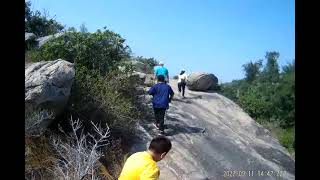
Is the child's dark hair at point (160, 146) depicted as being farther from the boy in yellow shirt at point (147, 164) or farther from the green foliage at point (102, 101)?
the green foliage at point (102, 101)

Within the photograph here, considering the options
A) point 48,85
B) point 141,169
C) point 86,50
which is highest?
point 86,50

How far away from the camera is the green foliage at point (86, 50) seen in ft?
41.4

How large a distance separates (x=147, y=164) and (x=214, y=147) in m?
8.49

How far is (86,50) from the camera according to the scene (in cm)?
1298

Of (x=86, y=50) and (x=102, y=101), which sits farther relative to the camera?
(x=86, y=50)

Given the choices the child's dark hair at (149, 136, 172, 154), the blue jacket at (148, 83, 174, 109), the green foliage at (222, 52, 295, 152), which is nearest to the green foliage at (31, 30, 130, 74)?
the blue jacket at (148, 83, 174, 109)

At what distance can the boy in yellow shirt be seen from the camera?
462 cm

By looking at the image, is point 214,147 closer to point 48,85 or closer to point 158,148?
point 48,85

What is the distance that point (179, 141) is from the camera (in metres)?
12.5

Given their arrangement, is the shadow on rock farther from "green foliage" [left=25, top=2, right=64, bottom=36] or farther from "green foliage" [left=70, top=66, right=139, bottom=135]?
"green foliage" [left=25, top=2, right=64, bottom=36]

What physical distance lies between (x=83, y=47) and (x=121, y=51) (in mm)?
1716

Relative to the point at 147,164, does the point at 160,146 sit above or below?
above

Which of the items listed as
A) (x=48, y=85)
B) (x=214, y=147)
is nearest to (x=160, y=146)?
(x=48, y=85)

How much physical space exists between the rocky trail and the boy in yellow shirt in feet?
18.9
